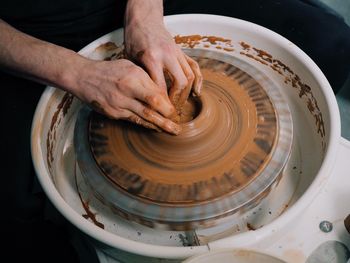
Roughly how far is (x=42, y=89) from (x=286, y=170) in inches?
29.9

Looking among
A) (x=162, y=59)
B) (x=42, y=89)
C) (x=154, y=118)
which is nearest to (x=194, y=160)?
(x=154, y=118)

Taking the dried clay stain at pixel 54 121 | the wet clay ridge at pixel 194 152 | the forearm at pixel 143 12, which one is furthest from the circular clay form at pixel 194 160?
the forearm at pixel 143 12

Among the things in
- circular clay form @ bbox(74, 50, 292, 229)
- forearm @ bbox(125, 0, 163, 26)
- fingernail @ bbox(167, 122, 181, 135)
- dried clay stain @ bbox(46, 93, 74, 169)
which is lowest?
dried clay stain @ bbox(46, 93, 74, 169)

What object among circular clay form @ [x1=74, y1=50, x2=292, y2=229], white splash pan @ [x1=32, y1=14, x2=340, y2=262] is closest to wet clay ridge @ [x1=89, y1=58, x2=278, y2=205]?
Result: circular clay form @ [x1=74, y1=50, x2=292, y2=229]

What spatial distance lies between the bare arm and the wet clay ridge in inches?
2.2

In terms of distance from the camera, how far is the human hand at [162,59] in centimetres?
98

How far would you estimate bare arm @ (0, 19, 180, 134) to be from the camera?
928 mm

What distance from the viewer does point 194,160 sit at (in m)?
0.97

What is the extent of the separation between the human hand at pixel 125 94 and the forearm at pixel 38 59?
1.2 inches

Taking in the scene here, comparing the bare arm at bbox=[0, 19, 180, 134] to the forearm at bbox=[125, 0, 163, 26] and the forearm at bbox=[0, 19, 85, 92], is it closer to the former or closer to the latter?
the forearm at bbox=[0, 19, 85, 92]

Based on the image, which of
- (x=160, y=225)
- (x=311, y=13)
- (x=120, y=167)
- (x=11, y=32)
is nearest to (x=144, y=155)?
(x=120, y=167)

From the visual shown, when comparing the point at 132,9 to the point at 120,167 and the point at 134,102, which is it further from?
the point at 120,167

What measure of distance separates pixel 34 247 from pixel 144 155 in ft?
1.94

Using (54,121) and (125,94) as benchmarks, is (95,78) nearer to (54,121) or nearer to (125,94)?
(125,94)
